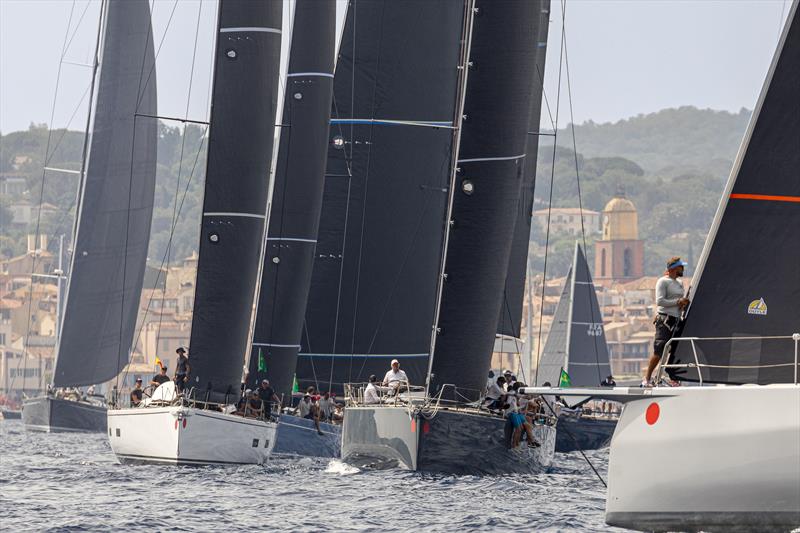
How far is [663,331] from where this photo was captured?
491 inches

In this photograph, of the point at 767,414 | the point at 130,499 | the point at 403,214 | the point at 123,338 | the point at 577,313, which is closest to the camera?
the point at 767,414

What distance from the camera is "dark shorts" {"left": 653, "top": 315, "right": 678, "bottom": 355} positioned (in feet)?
40.7

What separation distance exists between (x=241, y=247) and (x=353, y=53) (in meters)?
4.33

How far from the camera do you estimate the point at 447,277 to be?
20000mm

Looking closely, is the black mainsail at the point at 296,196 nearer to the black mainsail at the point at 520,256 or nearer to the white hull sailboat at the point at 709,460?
the black mainsail at the point at 520,256

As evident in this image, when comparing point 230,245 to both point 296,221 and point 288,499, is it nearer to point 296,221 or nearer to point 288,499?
point 296,221

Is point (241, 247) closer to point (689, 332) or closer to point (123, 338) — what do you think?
point (689, 332)

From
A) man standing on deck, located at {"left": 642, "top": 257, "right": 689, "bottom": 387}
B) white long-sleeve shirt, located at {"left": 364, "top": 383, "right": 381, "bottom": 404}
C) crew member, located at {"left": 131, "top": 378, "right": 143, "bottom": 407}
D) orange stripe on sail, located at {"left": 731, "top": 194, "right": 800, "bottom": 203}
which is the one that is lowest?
crew member, located at {"left": 131, "top": 378, "right": 143, "bottom": 407}

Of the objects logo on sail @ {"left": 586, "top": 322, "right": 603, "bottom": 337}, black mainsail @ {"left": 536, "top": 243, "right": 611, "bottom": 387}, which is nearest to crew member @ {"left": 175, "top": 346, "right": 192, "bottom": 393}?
black mainsail @ {"left": 536, "top": 243, "right": 611, "bottom": 387}

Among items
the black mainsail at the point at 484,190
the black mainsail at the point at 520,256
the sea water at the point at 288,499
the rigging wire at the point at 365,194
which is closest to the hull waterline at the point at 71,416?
the black mainsail at the point at 520,256

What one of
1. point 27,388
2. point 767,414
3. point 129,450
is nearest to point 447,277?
point 129,450

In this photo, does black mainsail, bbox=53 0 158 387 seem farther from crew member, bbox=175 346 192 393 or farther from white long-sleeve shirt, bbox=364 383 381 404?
white long-sleeve shirt, bbox=364 383 381 404

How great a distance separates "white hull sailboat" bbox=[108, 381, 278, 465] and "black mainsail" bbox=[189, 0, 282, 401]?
0.60 m

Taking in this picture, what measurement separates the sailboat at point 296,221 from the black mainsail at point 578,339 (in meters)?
20.8
